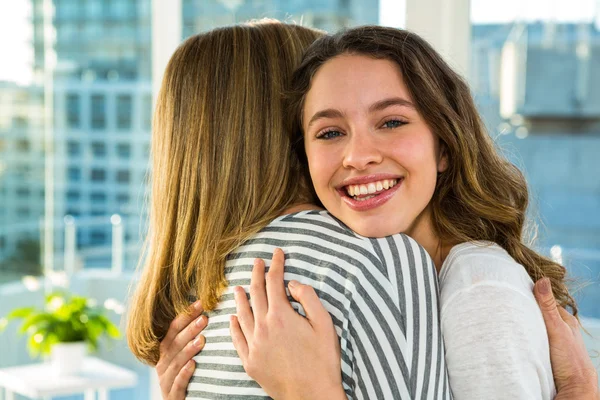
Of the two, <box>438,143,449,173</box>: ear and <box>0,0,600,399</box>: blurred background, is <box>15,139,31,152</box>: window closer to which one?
<box>0,0,600,399</box>: blurred background

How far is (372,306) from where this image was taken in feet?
3.59

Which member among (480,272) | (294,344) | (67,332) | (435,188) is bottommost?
(67,332)

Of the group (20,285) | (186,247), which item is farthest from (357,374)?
(20,285)

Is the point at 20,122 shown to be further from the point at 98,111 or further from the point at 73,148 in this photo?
the point at 98,111

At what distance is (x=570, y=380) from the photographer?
1241 millimetres

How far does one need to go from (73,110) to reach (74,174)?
353mm

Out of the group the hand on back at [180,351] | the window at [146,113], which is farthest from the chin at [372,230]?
the window at [146,113]

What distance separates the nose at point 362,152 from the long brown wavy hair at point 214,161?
0.51 ft

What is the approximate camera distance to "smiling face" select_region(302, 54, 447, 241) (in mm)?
1253

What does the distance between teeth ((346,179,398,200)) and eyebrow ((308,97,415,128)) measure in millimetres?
123

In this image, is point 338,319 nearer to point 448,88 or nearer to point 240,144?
point 240,144

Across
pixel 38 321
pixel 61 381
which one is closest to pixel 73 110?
pixel 38 321

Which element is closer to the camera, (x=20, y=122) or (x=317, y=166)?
(x=317, y=166)

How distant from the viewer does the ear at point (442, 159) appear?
4.54ft
